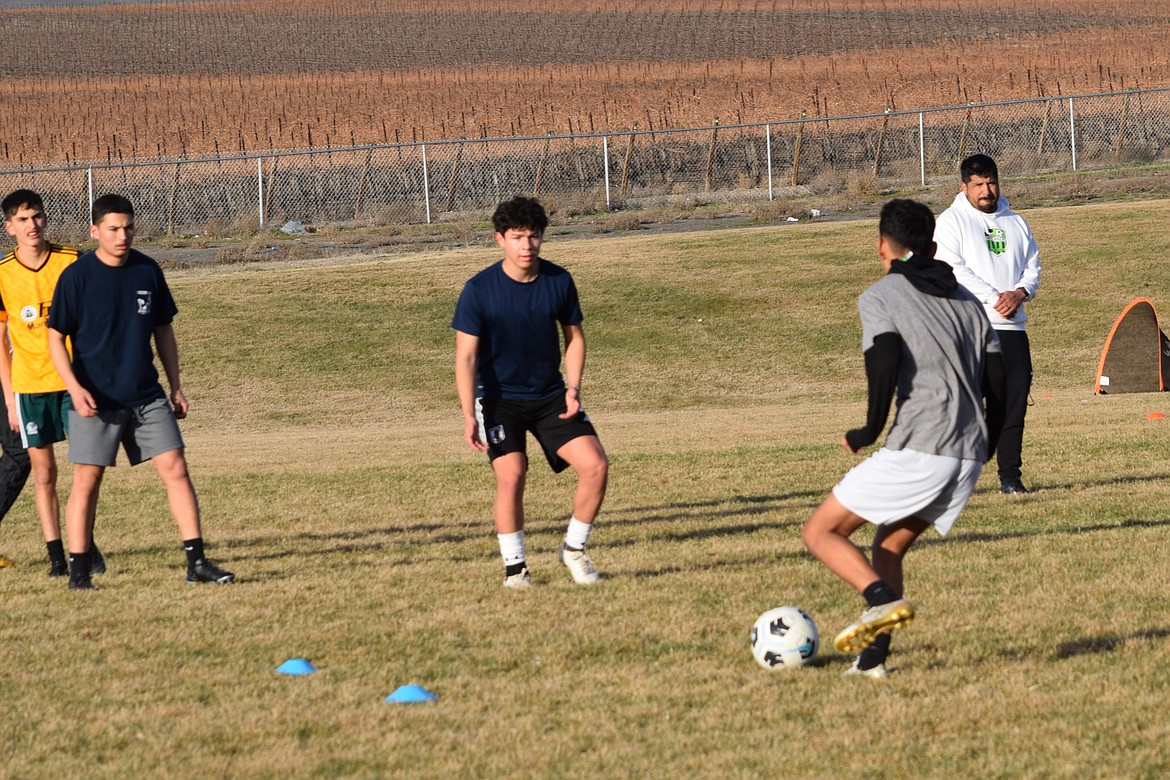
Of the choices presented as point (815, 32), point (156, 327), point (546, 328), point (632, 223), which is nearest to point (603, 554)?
point (546, 328)

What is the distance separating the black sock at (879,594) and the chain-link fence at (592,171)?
93.1 feet

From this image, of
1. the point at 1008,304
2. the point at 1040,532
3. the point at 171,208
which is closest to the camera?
the point at 1040,532

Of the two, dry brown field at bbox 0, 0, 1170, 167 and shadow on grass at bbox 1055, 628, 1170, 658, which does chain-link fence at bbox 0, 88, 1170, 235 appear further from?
shadow on grass at bbox 1055, 628, 1170, 658

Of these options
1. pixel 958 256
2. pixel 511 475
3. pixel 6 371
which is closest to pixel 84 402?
pixel 6 371

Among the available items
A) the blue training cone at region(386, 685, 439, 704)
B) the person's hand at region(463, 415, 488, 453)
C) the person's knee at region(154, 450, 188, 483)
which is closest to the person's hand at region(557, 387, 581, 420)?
the person's hand at region(463, 415, 488, 453)

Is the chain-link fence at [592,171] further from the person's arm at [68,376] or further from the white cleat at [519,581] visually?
the white cleat at [519,581]

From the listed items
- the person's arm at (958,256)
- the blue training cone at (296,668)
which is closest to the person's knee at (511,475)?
the blue training cone at (296,668)

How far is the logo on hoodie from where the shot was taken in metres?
9.70

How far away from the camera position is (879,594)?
5273mm

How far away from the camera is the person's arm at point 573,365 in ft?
24.0

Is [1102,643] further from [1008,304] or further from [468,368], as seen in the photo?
[1008,304]

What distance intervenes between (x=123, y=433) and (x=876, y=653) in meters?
4.16

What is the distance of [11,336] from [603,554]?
345cm

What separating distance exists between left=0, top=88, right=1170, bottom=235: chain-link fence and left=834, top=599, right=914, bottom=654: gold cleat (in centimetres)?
2857
